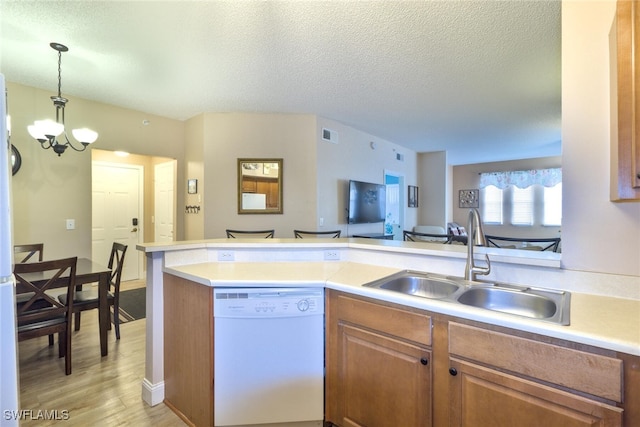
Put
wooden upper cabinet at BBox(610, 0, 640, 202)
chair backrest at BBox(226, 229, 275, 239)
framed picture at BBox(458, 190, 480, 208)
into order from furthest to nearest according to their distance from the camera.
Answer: framed picture at BBox(458, 190, 480, 208) → chair backrest at BBox(226, 229, 275, 239) → wooden upper cabinet at BBox(610, 0, 640, 202)

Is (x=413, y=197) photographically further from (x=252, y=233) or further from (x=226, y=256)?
(x=226, y=256)

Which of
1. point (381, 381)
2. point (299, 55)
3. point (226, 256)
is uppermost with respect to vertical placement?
point (299, 55)

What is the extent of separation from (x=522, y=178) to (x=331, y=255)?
25.5 feet

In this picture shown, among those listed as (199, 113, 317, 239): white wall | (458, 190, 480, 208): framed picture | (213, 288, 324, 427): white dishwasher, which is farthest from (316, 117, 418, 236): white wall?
(458, 190, 480, 208): framed picture

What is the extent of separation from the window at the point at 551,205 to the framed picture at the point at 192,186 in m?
8.16

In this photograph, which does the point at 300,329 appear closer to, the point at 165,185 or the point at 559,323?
the point at 559,323

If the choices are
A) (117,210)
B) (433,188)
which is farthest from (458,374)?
(433,188)

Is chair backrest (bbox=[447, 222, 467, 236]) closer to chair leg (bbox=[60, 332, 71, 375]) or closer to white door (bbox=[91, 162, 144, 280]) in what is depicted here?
white door (bbox=[91, 162, 144, 280])

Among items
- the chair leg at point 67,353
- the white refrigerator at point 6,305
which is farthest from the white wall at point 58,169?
the white refrigerator at point 6,305

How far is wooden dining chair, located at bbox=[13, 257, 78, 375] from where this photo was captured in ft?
6.52

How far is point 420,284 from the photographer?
1698mm

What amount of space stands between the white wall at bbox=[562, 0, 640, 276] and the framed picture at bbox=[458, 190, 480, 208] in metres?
7.61

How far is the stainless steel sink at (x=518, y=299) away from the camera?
1.31 meters

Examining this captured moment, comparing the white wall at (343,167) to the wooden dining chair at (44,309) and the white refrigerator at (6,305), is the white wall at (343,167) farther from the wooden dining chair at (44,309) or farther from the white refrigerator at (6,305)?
the white refrigerator at (6,305)
